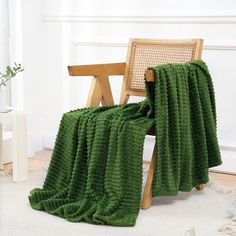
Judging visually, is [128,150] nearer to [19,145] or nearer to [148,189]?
[148,189]

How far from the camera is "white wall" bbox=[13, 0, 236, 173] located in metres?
2.52

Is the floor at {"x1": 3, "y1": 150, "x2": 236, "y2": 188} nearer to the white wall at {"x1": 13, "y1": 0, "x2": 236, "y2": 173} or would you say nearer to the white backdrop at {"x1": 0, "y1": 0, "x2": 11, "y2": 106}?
the white wall at {"x1": 13, "y1": 0, "x2": 236, "y2": 173}

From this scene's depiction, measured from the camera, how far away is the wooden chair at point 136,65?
90.0 inches

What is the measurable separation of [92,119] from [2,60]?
99 centimetres

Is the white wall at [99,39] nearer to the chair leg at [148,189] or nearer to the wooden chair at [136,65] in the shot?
the wooden chair at [136,65]

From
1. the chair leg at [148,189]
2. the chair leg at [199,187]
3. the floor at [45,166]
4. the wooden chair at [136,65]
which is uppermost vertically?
the wooden chair at [136,65]

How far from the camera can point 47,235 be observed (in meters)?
1.77

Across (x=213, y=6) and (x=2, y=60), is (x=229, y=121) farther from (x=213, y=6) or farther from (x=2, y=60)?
(x=2, y=60)

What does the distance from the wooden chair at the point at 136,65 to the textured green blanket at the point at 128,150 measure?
0.17 metres

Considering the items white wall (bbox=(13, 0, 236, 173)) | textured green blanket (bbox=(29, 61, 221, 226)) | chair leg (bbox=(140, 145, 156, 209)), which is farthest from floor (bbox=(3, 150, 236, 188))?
chair leg (bbox=(140, 145, 156, 209))

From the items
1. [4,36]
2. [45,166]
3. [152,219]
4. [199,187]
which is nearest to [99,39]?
[4,36]

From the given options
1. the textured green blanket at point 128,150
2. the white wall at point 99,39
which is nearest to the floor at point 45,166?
the white wall at point 99,39

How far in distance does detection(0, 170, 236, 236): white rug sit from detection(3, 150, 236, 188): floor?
180 millimetres

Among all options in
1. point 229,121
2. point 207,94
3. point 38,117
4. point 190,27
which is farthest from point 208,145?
point 38,117
